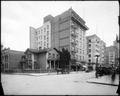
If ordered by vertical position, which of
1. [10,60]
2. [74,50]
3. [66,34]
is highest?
[66,34]

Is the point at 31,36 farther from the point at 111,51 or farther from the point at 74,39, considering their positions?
the point at 111,51

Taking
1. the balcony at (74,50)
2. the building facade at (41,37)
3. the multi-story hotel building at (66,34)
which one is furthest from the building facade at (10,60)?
the balcony at (74,50)

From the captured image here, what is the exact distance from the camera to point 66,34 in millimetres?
42562

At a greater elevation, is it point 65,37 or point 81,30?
point 81,30

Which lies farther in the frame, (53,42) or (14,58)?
(53,42)

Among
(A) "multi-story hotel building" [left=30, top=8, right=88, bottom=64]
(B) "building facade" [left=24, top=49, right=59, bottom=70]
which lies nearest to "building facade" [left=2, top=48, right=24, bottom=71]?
(B) "building facade" [left=24, top=49, right=59, bottom=70]

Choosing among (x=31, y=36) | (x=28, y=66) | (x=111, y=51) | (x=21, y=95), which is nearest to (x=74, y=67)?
(x=28, y=66)

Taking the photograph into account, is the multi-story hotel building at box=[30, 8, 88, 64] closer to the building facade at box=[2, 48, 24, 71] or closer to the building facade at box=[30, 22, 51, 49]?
the building facade at box=[30, 22, 51, 49]

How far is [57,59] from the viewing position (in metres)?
37.2

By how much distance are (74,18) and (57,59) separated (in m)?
17.9

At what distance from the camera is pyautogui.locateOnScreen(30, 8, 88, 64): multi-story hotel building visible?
137 feet

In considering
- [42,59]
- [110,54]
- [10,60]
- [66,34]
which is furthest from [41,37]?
[110,54]

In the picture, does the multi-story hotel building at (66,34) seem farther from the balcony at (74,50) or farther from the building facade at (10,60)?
the building facade at (10,60)

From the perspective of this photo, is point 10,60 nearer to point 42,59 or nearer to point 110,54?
point 42,59
